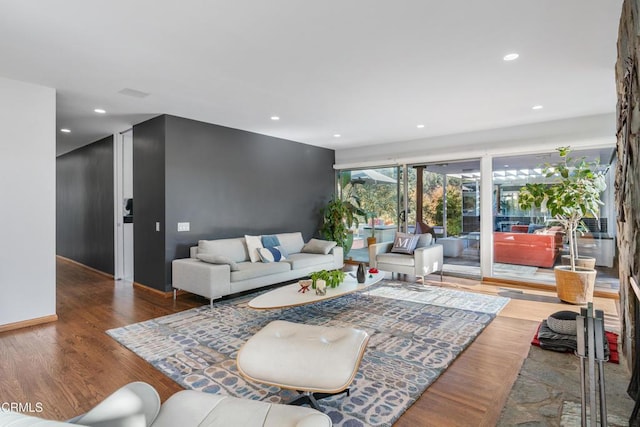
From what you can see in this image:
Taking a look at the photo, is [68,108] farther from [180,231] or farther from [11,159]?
[180,231]

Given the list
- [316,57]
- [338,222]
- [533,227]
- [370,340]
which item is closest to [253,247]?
[338,222]

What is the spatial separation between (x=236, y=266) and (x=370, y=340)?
207 centimetres

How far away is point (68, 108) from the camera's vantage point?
4523 millimetres

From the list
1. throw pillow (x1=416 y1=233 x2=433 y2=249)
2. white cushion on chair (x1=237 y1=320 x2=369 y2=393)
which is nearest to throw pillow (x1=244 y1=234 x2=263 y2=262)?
throw pillow (x1=416 y1=233 x2=433 y2=249)

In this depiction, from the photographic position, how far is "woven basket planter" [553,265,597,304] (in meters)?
4.38

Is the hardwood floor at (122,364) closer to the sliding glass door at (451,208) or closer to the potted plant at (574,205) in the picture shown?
the potted plant at (574,205)

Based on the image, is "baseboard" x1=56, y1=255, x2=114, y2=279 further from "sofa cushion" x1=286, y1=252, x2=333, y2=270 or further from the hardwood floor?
"sofa cushion" x1=286, y1=252, x2=333, y2=270

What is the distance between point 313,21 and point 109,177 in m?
5.40

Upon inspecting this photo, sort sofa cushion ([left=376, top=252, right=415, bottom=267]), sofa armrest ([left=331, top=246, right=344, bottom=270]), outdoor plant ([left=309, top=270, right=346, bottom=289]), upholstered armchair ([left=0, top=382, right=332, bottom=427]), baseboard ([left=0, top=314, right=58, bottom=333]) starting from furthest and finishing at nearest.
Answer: sofa armrest ([left=331, top=246, right=344, bottom=270]) → sofa cushion ([left=376, top=252, right=415, bottom=267]) → outdoor plant ([left=309, top=270, right=346, bottom=289]) → baseboard ([left=0, top=314, right=58, bottom=333]) → upholstered armchair ([left=0, top=382, right=332, bottom=427])

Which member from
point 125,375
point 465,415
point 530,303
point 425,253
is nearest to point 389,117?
point 425,253

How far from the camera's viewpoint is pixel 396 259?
5551 millimetres

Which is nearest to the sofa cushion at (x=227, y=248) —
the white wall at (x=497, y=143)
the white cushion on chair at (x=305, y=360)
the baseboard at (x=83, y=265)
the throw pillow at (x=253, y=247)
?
the throw pillow at (x=253, y=247)

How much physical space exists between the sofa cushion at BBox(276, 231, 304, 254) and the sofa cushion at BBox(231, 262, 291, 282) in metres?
0.79

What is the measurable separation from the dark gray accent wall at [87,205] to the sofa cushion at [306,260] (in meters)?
3.35
